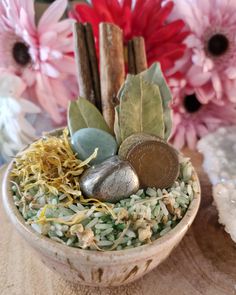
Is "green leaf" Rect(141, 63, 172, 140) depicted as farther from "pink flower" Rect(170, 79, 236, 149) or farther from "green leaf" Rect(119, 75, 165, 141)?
"pink flower" Rect(170, 79, 236, 149)

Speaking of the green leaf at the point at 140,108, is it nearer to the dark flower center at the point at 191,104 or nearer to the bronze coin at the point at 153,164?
the bronze coin at the point at 153,164

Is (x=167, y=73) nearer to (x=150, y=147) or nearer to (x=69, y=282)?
(x=150, y=147)

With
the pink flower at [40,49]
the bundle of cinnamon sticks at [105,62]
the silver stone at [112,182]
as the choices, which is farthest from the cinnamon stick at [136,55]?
the silver stone at [112,182]

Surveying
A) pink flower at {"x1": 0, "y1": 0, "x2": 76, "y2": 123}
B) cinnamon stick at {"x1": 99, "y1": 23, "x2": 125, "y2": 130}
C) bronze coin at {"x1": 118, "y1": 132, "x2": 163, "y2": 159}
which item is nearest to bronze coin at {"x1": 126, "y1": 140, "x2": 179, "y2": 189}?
bronze coin at {"x1": 118, "y1": 132, "x2": 163, "y2": 159}

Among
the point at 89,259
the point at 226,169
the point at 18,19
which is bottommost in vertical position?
the point at 226,169

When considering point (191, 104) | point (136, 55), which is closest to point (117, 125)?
point (136, 55)

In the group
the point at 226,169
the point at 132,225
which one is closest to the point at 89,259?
the point at 132,225
